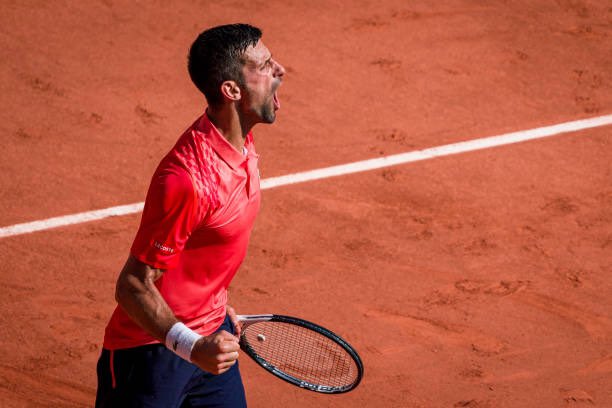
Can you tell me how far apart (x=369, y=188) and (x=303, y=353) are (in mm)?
2970

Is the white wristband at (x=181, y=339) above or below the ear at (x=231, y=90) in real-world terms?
below

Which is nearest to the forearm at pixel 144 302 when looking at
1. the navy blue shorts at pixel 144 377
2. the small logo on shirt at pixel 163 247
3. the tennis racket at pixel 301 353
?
the small logo on shirt at pixel 163 247

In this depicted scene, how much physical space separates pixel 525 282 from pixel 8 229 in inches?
159

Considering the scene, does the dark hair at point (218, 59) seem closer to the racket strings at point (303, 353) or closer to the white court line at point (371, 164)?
the racket strings at point (303, 353)

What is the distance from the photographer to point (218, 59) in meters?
4.44

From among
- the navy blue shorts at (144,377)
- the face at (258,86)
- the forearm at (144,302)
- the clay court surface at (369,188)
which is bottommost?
the clay court surface at (369,188)

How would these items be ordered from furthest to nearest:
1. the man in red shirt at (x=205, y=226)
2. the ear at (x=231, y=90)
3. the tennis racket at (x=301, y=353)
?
the tennis racket at (x=301, y=353)
the ear at (x=231, y=90)
the man in red shirt at (x=205, y=226)

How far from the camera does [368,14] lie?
11.0 m

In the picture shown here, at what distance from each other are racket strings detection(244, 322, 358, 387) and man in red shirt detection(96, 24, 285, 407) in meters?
0.86

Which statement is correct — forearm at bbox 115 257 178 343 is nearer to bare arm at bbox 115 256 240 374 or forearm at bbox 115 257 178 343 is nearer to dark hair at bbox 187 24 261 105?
bare arm at bbox 115 256 240 374

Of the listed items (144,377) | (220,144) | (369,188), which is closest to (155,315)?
(144,377)

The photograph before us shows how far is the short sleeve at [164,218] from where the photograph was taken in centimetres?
405

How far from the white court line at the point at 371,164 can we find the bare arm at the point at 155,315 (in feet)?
12.8

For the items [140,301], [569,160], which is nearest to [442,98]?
[569,160]
